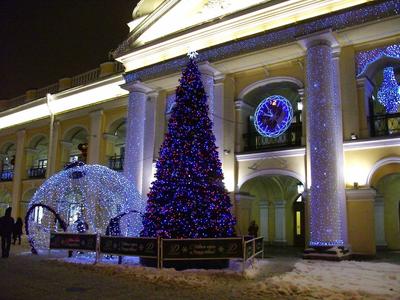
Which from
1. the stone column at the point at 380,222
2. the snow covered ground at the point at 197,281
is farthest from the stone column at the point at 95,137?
the stone column at the point at 380,222

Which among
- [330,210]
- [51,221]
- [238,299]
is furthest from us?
[51,221]

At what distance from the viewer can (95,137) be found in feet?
83.7

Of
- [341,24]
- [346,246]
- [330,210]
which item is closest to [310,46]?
[341,24]

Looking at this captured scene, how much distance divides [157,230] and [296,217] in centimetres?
1114

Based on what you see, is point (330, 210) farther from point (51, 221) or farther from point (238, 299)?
point (51, 221)

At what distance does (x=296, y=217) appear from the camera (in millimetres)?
21484

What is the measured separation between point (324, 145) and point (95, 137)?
14875mm

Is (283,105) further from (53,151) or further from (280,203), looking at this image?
(53,151)

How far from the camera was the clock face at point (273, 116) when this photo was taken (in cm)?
1806

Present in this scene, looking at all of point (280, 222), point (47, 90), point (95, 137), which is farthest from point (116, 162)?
point (280, 222)

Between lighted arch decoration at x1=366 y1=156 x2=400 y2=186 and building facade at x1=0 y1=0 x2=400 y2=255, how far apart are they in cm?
4

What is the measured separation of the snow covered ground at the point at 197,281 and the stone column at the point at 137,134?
8451 millimetres

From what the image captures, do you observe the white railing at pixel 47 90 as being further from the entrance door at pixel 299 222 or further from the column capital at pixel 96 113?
the entrance door at pixel 299 222

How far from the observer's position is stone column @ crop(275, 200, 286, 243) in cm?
2136
